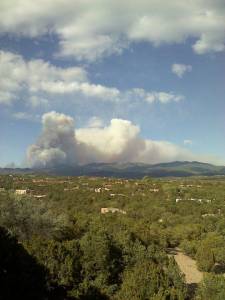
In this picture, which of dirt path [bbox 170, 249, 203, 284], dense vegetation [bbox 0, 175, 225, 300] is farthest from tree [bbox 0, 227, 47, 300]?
dirt path [bbox 170, 249, 203, 284]

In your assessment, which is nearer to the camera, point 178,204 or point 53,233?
point 53,233

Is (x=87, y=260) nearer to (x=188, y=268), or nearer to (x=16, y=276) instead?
(x=16, y=276)

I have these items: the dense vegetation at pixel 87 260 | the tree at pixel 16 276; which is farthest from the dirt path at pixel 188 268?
the tree at pixel 16 276

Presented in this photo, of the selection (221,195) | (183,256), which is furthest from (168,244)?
(221,195)

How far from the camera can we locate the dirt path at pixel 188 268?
161ft

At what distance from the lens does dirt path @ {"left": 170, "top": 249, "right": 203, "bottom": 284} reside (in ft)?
161

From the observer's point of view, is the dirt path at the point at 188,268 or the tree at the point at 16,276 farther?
the dirt path at the point at 188,268

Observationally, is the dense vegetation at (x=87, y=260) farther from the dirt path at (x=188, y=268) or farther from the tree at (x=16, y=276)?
the dirt path at (x=188, y=268)

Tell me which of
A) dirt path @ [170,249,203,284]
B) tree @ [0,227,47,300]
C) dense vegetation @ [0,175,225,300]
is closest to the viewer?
tree @ [0,227,47,300]

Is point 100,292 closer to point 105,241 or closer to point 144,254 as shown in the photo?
point 105,241

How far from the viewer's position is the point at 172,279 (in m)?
37.1

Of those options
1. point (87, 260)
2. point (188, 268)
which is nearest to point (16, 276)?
point (87, 260)

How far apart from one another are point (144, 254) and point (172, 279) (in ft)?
20.6

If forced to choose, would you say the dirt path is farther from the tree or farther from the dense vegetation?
the tree
